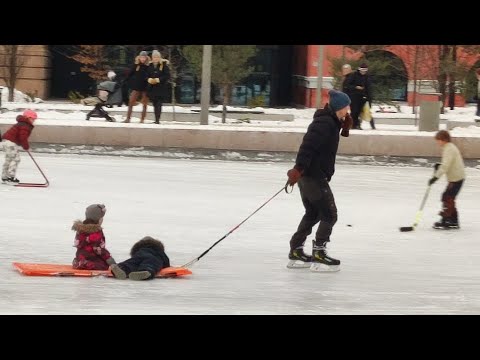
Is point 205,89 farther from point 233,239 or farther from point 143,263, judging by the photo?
point 143,263

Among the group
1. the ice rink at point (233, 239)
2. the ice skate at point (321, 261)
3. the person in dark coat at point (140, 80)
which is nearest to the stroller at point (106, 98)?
the person in dark coat at point (140, 80)

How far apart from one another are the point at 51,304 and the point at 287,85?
31132 mm

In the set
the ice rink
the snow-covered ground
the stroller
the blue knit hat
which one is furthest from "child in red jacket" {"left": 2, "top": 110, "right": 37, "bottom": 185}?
the stroller

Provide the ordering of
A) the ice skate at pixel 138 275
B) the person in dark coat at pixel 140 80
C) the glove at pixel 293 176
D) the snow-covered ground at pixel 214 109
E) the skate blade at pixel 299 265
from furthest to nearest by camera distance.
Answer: the snow-covered ground at pixel 214 109, the person in dark coat at pixel 140 80, the skate blade at pixel 299 265, the glove at pixel 293 176, the ice skate at pixel 138 275

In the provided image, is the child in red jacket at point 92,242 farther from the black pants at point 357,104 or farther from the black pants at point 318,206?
the black pants at point 357,104

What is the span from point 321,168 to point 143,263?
5.40 ft

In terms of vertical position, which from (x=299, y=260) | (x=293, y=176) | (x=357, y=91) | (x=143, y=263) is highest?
(x=357, y=91)

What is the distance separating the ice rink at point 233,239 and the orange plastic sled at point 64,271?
9cm

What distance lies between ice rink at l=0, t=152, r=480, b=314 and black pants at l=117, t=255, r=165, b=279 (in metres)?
0.12

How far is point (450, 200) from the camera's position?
11992 millimetres

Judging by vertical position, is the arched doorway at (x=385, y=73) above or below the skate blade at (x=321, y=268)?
above

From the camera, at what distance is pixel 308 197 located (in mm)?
A: 9070

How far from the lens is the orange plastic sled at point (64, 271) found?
A: 27.6ft

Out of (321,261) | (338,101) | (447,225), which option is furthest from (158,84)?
(338,101)
